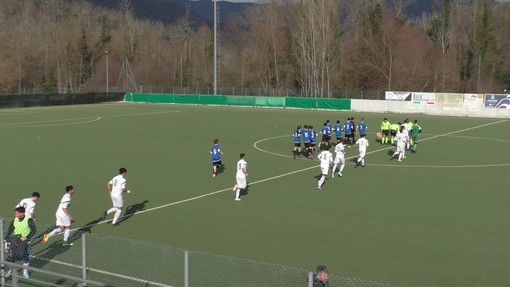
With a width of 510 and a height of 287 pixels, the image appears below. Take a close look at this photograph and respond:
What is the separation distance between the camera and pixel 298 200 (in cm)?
1808

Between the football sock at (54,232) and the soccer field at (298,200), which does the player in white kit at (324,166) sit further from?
the football sock at (54,232)

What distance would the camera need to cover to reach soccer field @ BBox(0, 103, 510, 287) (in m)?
12.6

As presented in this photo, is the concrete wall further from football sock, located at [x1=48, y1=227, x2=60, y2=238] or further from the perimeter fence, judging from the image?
football sock, located at [x1=48, y1=227, x2=60, y2=238]

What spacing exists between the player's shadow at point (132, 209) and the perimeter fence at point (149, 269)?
3.51 meters

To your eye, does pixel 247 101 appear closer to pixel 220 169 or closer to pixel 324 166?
pixel 220 169

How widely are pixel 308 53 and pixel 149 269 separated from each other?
238 feet

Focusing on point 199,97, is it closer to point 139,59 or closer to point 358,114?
point 358,114

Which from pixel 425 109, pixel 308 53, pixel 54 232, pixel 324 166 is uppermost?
pixel 308 53

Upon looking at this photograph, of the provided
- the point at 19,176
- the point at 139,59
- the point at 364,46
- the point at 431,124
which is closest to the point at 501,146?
the point at 431,124

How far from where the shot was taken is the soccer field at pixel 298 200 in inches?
496

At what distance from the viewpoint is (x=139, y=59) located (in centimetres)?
11288

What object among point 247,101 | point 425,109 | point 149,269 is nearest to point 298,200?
point 149,269

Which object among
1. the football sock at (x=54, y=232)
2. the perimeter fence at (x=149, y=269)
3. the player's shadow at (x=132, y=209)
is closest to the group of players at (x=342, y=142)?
the player's shadow at (x=132, y=209)

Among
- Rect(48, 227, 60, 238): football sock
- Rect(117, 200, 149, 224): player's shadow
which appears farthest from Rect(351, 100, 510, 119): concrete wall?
Rect(48, 227, 60, 238): football sock
